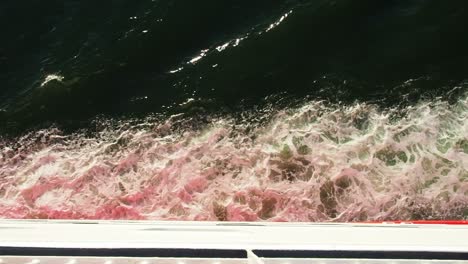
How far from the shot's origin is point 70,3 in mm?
8078

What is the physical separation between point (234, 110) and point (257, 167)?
1153 millimetres

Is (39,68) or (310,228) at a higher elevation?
(39,68)

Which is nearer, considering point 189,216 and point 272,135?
point 189,216

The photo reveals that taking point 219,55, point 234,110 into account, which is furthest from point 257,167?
point 219,55

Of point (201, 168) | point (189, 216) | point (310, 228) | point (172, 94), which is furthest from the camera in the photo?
point (172, 94)

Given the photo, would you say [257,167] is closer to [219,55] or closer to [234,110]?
[234,110]

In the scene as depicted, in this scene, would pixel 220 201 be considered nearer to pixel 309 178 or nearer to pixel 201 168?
pixel 201 168

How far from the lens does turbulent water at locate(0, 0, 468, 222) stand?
6062 millimetres

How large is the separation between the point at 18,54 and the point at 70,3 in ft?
4.43

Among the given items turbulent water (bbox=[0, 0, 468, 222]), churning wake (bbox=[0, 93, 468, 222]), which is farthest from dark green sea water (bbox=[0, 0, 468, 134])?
churning wake (bbox=[0, 93, 468, 222])

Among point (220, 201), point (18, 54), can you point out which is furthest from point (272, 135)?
point (18, 54)

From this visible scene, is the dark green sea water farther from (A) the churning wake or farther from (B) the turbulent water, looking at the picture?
(A) the churning wake

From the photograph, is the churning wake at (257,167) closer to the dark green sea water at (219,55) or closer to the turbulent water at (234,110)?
the turbulent water at (234,110)

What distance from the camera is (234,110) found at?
23.0 feet
